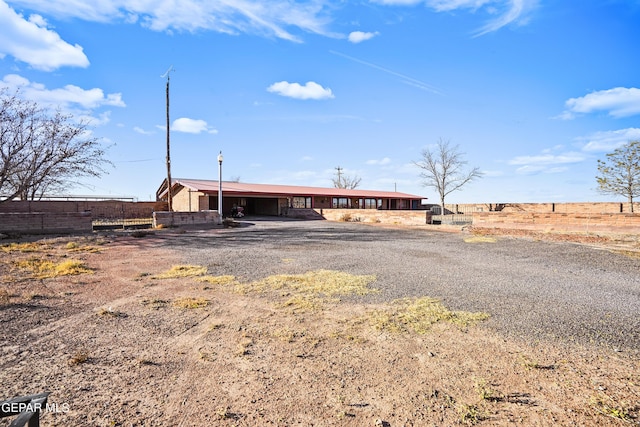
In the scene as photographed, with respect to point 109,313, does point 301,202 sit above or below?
above

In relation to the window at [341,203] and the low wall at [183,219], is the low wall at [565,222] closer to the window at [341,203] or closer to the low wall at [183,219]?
the low wall at [183,219]

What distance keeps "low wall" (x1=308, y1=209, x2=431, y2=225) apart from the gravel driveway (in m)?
7.95

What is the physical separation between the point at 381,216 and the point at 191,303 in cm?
1975

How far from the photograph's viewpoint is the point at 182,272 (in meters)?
7.25

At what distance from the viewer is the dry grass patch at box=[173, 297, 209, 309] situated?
4.96m

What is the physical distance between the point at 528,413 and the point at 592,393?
713 mm

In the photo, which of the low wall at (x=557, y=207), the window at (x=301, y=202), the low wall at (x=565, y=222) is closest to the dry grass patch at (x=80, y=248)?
the low wall at (x=565, y=222)

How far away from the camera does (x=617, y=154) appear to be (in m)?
31.4

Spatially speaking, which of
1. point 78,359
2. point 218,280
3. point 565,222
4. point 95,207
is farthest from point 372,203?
point 78,359

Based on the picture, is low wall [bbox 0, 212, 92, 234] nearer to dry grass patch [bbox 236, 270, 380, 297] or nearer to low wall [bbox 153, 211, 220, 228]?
low wall [bbox 153, 211, 220, 228]

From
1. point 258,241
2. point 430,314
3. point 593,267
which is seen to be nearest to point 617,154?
point 593,267

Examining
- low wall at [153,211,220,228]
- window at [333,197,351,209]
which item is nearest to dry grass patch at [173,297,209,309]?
low wall at [153,211,220,228]

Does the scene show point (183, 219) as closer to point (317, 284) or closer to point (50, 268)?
point (50, 268)
